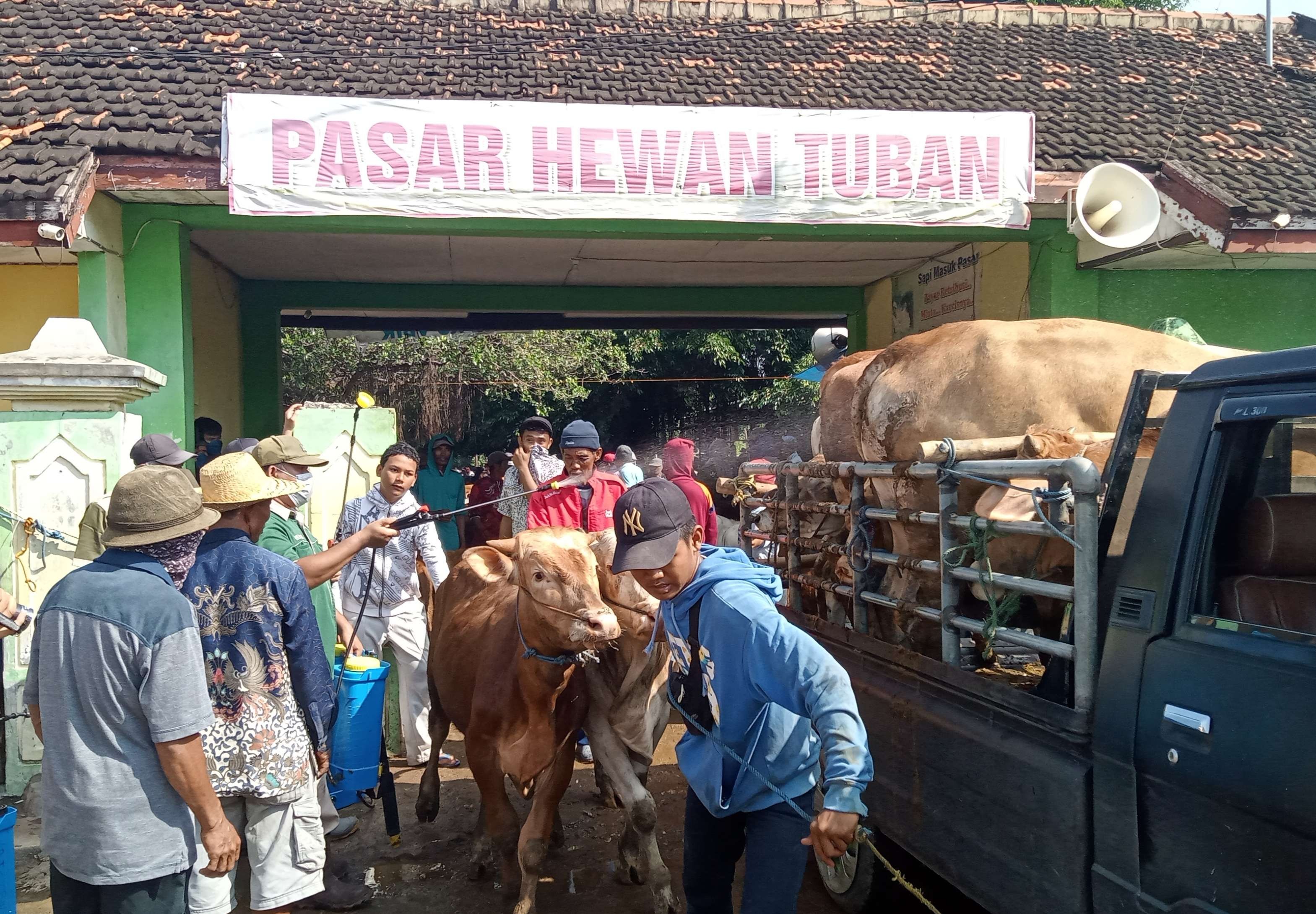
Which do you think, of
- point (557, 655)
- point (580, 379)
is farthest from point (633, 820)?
point (580, 379)

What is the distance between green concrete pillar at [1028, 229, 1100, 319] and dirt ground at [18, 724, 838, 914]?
588 cm

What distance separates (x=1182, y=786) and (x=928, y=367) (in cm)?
226

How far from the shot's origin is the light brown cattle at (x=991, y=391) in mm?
3721

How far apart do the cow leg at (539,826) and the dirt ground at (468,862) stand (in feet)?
0.74

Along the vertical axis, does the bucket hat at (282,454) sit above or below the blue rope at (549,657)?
above

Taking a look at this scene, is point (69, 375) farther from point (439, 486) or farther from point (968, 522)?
point (968, 522)

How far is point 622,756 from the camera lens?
4539 mm

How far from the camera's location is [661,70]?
33.3 ft

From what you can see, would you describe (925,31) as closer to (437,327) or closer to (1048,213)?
(1048,213)

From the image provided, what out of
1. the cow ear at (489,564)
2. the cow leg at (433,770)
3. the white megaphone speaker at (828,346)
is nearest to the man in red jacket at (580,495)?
the cow ear at (489,564)

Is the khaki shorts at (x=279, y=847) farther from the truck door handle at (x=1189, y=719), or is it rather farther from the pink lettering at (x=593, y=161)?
the pink lettering at (x=593, y=161)

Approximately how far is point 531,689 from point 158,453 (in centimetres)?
228

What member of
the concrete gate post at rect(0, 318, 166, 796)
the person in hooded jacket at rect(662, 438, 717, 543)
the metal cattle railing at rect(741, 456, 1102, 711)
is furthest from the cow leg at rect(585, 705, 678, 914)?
the concrete gate post at rect(0, 318, 166, 796)

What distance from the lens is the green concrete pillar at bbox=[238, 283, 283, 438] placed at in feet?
39.3
